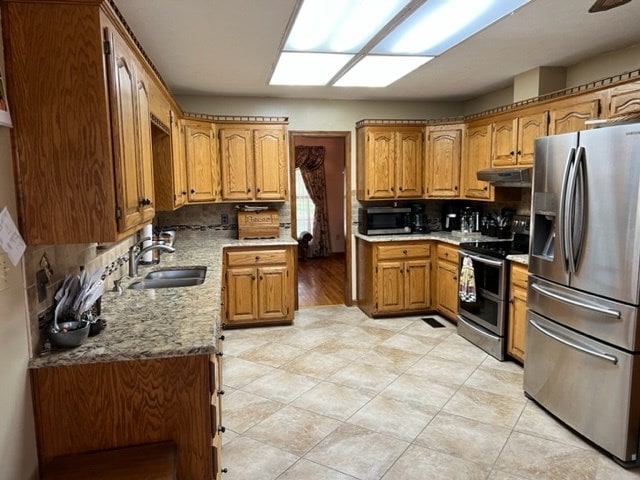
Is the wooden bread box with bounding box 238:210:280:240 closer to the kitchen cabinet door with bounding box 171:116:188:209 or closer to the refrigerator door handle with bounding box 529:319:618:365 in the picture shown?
the kitchen cabinet door with bounding box 171:116:188:209

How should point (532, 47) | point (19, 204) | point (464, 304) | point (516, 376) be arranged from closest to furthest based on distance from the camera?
1. point (19, 204)
2. point (532, 47)
3. point (516, 376)
4. point (464, 304)

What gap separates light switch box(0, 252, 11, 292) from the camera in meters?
1.33

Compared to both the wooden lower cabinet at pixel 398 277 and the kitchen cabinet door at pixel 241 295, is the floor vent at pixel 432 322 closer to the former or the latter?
the wooden lower cabinet at pixel 398 277

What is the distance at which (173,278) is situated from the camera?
3.21 m

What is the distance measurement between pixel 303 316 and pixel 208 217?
1576 mm

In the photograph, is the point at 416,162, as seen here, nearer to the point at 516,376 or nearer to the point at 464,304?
the point at 464,304

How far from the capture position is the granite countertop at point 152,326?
1.58 metres

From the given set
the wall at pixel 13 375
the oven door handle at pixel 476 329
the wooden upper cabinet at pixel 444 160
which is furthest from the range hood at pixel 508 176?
the wall at pixel 13 375

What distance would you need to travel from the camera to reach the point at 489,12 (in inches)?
95.3

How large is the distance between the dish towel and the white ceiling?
68.1 inches

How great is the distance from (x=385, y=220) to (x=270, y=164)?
4.76 ft

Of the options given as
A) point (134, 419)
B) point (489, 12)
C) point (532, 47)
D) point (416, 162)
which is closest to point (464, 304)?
point (416, 162)

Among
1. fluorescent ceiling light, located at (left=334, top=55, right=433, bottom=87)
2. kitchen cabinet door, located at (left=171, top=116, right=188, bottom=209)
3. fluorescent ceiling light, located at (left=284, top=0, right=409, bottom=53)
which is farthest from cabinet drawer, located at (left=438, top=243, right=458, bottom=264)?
kitchen cabinet door, located at (left=171, top=116, right=188, bottom=209)

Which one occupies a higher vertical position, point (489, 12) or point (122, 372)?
point (489, 12)
